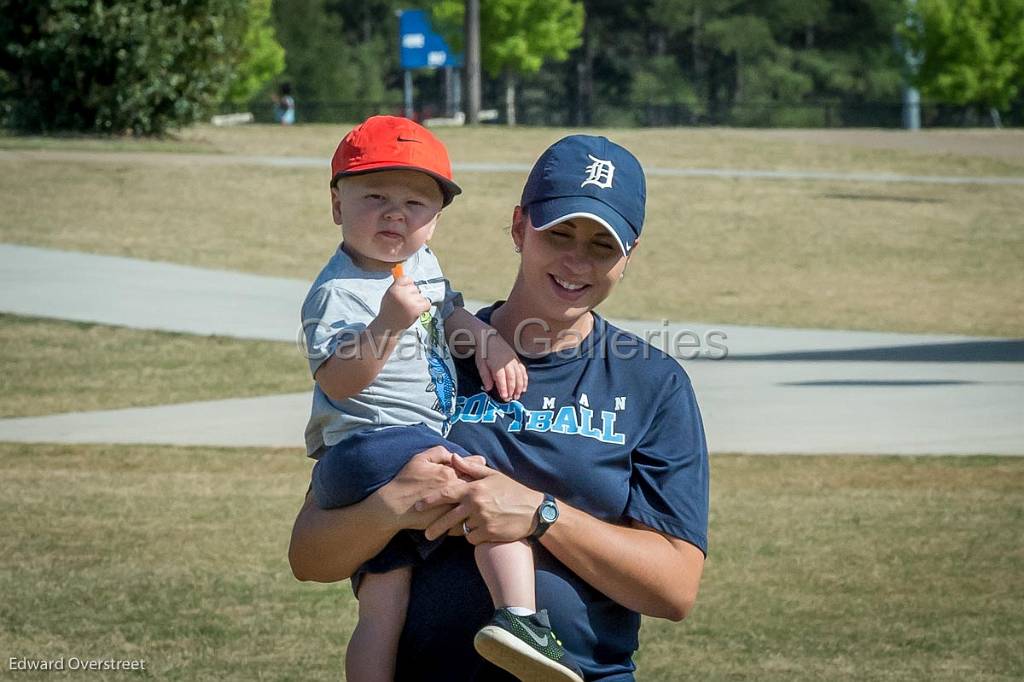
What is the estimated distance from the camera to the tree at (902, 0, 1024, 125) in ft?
162

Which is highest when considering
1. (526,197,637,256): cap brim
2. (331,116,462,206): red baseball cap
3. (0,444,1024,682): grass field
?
(331,116,462,206): red baseball cap

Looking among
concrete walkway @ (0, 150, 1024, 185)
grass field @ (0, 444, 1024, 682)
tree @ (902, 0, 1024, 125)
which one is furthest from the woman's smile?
tree @ (902, 0, 1024, 125)

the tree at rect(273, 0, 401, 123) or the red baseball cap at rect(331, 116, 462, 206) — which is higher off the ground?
the red baseball cap at rect(331, 116, 462, 206)

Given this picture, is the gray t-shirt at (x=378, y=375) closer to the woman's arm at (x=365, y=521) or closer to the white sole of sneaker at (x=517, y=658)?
the woman's arm at (x=365, y=521)

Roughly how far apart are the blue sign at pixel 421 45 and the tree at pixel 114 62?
1250 inches

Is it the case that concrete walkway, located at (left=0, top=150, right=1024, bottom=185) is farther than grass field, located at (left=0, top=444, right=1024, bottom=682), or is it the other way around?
concrete walkway, located at (left=0, top=150, right=1024, bottom=185)

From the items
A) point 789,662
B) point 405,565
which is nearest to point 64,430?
point 789,662

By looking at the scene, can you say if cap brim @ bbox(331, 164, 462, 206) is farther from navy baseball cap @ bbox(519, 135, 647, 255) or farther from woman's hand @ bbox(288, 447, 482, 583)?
woman's hand @ bbox(288, 447, 482, 583)

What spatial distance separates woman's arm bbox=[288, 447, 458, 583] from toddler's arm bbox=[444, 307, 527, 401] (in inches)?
7.8

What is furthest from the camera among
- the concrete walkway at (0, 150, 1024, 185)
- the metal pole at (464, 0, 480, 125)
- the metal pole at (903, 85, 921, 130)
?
the metal pole at (903, 85, 921, 130)

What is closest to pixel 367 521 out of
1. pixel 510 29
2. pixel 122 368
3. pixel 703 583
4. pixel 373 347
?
pixel 373 347

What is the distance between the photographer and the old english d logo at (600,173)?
9.40ft

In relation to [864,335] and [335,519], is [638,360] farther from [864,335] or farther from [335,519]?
[864,335]

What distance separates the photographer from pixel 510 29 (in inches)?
2207
